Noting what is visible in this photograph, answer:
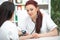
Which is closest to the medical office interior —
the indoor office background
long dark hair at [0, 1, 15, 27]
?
the indoor office background

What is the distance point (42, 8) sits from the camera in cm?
282

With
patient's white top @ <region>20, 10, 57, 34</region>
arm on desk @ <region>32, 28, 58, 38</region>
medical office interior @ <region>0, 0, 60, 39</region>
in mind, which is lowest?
arm on desk @ <region>32, 28, 58, 38</region>

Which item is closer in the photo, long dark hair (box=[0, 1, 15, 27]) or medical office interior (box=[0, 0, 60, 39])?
Result: long dark hair (box=[0, 1, 15, 27])

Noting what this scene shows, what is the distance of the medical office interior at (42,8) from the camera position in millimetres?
2771

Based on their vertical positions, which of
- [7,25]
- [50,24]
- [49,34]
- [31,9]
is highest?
[31,9]

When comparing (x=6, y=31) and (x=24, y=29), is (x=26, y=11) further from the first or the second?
(x=6, y=31)

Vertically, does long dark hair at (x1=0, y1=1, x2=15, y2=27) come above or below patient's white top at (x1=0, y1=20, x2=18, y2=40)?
above

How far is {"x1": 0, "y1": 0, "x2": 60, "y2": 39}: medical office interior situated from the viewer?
2.77 metres

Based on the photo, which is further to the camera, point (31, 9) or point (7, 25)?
point (31, 9)

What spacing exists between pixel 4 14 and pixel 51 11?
88cm

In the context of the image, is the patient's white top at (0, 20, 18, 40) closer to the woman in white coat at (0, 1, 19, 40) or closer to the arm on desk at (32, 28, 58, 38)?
the woman in white coat at (0, 1, 19, 40)

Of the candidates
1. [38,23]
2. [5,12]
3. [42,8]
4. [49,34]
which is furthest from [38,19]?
[5,12]

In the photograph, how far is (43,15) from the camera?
2.81m

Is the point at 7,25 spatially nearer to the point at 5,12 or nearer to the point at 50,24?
the point at 5,12
